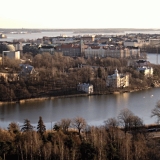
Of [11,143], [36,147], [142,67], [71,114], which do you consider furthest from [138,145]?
[142,67]

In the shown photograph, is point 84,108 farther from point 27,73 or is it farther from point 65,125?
point 27,73

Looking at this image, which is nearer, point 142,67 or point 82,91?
point 82,91

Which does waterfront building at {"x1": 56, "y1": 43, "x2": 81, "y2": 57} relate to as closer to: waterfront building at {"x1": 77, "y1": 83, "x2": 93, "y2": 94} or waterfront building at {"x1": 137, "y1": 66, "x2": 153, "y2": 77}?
waterfront building at {"x1": 137, "y1": 66, "x2": 153, "y2": 77}

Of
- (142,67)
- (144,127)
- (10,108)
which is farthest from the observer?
(142,67)

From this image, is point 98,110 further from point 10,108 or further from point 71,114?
point 10,108

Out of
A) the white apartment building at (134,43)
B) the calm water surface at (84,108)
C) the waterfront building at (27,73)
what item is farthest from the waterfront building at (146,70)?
the white apartment building at (134,43)

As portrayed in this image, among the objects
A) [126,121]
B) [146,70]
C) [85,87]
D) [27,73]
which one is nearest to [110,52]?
[146,70]

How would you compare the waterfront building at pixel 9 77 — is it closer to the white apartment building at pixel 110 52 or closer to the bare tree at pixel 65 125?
the bare tree at pixel 65 125

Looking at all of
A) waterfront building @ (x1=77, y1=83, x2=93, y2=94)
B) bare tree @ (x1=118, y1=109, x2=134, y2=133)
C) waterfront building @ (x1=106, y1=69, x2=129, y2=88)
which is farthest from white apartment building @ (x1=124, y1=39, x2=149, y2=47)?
bare tree @ (x1=118, y1=109, x2=134, y2=133)

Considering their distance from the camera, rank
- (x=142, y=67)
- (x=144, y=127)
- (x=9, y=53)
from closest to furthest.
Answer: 1. (x=144, y=127)
2. (x=142, y=67)
3. (x=9, y=53)
